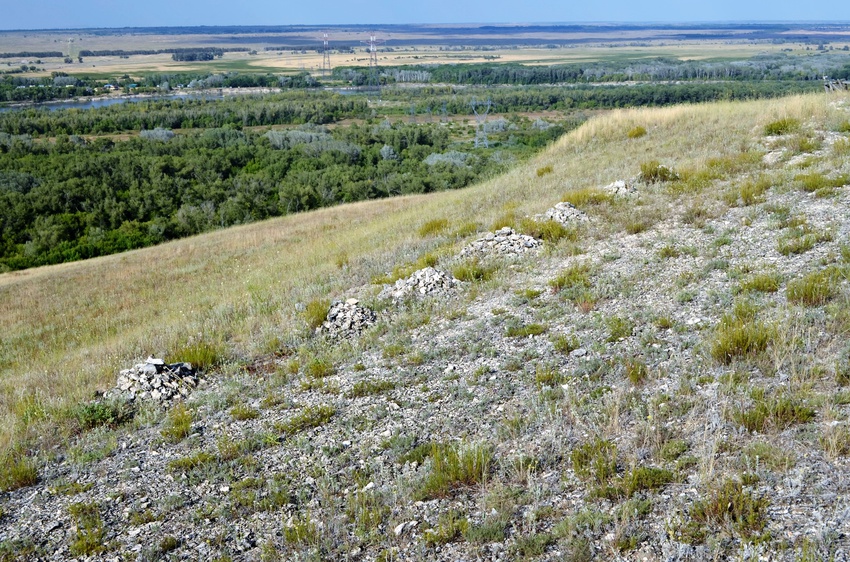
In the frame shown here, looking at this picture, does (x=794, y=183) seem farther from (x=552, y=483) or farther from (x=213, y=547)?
(x=213, y=547)

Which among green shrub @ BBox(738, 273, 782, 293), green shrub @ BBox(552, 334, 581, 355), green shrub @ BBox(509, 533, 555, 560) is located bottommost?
green shrub @ BBox(509, 533, 555, 560)

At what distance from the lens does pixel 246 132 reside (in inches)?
3076

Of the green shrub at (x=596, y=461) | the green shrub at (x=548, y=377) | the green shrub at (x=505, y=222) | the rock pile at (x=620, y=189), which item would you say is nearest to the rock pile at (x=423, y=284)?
the green shrub at (x=505, y=222)

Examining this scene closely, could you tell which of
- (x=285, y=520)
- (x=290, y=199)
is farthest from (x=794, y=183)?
(x=290, y=199)

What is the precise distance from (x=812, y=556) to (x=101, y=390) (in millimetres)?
6860

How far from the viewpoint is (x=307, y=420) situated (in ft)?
18.1

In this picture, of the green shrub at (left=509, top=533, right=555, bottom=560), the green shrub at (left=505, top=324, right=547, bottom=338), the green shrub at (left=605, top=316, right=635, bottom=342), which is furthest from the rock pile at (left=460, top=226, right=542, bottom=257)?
the green shrub at (left=509, top=533, right=555, bottom=560)

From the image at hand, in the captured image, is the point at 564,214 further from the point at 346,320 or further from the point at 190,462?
the point at 190,462

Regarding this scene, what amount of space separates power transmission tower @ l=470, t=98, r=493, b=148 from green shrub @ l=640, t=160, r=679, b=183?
2271 inches

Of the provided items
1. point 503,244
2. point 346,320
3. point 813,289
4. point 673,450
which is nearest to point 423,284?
point 346,320

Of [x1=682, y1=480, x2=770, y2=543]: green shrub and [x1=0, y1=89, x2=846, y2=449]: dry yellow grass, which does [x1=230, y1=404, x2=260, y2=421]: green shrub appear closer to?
[x1=0, y1=89, x2=846, y2=449]: dry yellow grass

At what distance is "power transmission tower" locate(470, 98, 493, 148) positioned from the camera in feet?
236

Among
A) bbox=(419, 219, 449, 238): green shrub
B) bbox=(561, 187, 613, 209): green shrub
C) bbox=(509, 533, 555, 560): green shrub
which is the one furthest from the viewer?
bbox=(419, 219, 449, 238): green shrub

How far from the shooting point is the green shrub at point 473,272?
8727 millimetres
